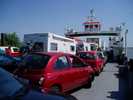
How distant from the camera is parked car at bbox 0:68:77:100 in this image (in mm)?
3873

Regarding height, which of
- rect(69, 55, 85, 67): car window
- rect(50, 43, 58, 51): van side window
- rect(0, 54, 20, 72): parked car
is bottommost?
rect(0, 54, 20, 72): parked car

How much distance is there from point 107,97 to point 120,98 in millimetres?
440

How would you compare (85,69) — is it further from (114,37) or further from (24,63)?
(114,37)

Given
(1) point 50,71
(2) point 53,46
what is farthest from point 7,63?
(2) point 53,46

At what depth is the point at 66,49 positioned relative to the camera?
78.5 ft

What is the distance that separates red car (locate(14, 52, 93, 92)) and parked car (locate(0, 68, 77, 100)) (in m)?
2.02

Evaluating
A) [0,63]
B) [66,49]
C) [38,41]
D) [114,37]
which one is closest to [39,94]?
[0,63]

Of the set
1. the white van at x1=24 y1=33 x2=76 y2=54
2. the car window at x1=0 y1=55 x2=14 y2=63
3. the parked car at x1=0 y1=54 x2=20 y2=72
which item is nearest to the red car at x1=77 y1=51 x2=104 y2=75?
the parked car at x1=0 y1=54 x2=20 y2=72

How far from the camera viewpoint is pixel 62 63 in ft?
26.5

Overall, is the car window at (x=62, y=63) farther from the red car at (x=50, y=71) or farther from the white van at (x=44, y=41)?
the white van at (x=44, y=41)

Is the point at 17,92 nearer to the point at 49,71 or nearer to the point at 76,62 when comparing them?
the point at 49,71

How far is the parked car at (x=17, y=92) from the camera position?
387 cm

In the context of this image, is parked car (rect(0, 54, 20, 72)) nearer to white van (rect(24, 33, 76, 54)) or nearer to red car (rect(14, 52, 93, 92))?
red car (rect(14, 52, 93, 92))

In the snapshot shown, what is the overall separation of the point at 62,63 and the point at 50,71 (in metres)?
0.84
